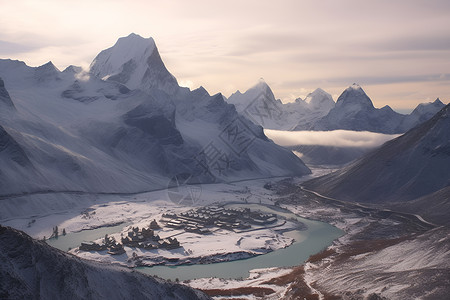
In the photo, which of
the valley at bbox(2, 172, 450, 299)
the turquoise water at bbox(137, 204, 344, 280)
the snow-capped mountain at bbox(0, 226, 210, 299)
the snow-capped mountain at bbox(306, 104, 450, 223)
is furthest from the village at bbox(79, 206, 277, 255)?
the snow-capped mountain at bbox(306, 104, 450, 223)

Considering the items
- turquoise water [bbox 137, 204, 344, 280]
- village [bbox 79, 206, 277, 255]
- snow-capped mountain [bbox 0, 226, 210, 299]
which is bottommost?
turquoise water [bbox 137, 204, 344, 280]

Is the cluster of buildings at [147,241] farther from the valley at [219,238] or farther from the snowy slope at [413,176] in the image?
the snowy slope at [413,176]

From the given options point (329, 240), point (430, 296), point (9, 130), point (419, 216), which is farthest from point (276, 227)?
point (9, 130)

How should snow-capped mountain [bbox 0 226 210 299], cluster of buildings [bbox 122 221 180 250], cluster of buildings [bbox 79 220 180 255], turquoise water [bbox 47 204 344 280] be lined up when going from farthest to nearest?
cluster of buildings [bbox 122 221 180 250]
cluster of buildings [bbox 79 220 180 255]
turquoise water [bbox 47 204 344 280]
snow-capped mountain [bbox 0 226 210 299]

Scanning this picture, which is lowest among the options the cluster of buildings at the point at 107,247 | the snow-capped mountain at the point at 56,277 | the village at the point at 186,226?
the village at the point at 186,226

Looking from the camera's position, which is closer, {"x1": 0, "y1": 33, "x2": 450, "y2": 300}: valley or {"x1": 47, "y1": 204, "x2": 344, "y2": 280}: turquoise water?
{"x1": 0, "y1": 33, "x2": 450, "y2": 300}: valley

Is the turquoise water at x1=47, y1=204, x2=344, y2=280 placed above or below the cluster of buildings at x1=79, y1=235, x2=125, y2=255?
below

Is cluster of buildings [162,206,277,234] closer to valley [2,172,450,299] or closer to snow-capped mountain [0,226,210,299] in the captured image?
valley [2,172,450,299]

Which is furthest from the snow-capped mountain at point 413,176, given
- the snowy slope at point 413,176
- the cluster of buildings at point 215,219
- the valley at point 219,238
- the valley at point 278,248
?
the cluster of buildings at point 215,219
